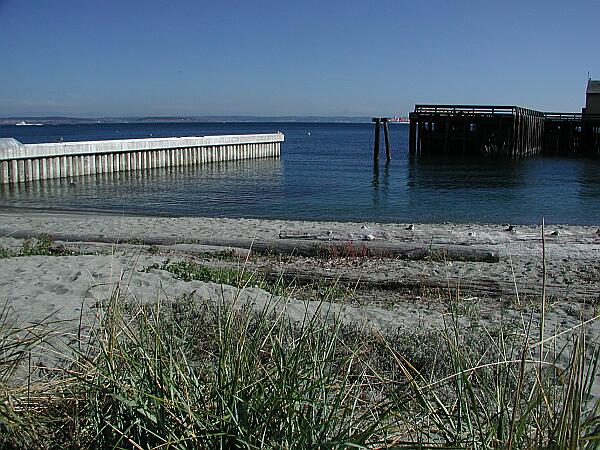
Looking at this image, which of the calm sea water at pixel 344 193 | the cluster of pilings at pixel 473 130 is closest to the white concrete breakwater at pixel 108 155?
the calm sea water at pixel 344 193

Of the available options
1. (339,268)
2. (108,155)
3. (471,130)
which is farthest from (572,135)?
(339,268)

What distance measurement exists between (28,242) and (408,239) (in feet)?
24.1

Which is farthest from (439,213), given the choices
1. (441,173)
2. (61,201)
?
(441,173)

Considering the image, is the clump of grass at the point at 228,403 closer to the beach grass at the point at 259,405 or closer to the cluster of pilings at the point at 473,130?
the beach grass at the point at 259,405

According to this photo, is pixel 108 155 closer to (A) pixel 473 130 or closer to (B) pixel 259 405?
(A) pixel 473 130

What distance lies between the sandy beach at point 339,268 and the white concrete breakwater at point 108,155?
13.3 meters

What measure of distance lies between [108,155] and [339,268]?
2679 cm

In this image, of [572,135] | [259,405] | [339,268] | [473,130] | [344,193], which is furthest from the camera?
[572,135]

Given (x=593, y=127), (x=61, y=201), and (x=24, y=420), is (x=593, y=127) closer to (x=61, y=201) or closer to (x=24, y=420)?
(x=61, y=201)

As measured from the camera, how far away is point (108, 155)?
35.2 metres

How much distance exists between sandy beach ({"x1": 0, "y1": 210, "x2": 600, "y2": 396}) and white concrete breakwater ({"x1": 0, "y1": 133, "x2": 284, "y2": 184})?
1332 centimetres

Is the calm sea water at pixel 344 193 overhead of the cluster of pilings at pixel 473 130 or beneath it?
beneath

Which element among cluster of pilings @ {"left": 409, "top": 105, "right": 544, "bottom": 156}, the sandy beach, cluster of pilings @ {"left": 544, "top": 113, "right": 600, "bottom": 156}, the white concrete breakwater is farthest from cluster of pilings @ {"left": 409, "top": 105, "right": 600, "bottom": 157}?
the sandy beach

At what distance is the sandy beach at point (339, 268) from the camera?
7.47 metres
